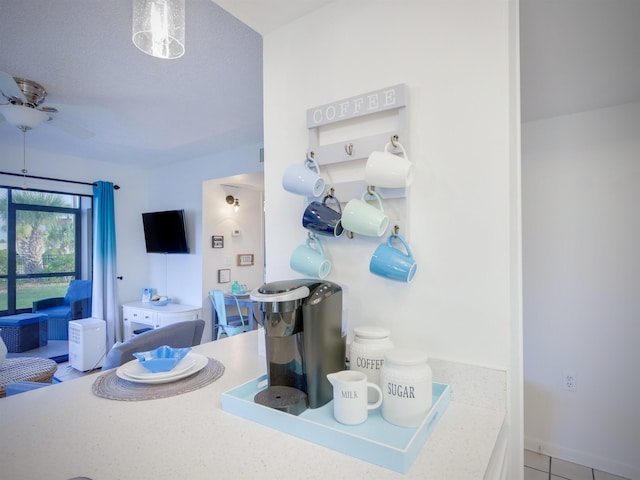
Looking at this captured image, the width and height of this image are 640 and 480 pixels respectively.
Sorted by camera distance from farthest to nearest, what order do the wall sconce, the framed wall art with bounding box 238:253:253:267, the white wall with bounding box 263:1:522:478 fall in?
the framed wall art with bounding box 238:253:253:267
the wall sconce
the white wall with bounding box 263:1:522:478

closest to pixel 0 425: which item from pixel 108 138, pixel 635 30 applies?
pixel 635 30

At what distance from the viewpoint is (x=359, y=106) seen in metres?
1.10

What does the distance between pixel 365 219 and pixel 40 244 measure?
4.53m

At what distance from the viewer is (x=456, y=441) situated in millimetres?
769

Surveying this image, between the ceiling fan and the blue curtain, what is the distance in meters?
2.01

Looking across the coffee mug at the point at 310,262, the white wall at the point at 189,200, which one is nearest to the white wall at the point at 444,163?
the coffee mug at the point at 310,262

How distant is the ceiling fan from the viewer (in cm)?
193

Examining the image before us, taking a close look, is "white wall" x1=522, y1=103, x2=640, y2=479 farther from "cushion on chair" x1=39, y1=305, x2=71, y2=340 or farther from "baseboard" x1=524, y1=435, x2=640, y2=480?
"cushion on chair" x1=39, y1=305, x2=71, y2=340

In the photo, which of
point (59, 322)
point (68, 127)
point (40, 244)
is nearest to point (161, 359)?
point (68, 127)

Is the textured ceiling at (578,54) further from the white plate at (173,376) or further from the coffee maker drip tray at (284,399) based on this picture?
the white plate at (173,376)

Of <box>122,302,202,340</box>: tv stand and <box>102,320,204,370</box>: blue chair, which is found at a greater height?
<box>102,320,204,370</box>: blue chair

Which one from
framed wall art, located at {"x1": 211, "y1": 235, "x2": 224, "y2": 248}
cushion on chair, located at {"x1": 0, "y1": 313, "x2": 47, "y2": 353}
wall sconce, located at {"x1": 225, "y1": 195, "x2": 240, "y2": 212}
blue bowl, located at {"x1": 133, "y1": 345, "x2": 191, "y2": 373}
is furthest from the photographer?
wall sconce, located at {"x1": 225, "y1": 195, "x2": 240, "y2": 212}

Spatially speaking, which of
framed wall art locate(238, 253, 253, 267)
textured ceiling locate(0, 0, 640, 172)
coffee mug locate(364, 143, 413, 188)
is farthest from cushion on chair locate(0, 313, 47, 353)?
coffee mug locate(364, 143, 413, 188)

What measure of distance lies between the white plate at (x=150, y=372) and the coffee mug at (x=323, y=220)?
64 cm
